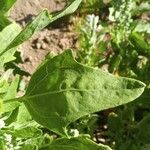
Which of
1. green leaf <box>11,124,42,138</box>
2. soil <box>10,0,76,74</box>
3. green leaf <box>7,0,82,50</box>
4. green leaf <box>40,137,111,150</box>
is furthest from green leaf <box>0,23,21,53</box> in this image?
soil <box>10,0,76,74</box>

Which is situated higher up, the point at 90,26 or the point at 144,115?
the point at 90,26

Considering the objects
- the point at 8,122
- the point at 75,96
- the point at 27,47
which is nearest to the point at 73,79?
the point at 75,96

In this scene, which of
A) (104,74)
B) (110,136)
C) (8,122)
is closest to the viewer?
(104,74)

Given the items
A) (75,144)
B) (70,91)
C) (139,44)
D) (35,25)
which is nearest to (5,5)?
(35,25)

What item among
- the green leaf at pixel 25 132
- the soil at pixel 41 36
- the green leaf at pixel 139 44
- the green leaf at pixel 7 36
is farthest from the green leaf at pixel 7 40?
the soil at pixel 41 36

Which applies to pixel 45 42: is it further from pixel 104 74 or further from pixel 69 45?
pixel 104 74

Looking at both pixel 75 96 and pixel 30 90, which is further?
pixel 30 90
